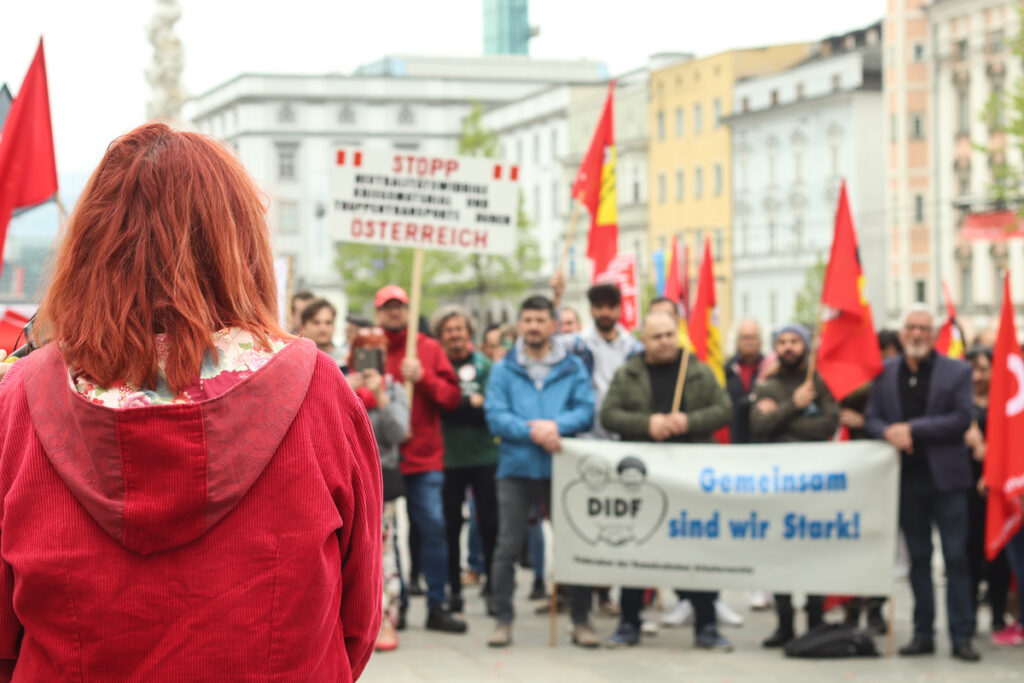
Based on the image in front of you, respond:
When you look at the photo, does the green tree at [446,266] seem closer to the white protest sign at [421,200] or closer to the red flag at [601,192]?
the red flag at [601,192]

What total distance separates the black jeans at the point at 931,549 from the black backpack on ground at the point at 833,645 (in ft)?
1.25

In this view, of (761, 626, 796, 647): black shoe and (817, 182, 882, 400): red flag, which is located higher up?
(817, 182, 882, 400): red flag

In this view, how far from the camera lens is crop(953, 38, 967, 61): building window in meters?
63.2

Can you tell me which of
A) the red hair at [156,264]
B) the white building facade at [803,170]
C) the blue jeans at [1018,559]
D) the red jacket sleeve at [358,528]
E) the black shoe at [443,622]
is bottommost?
the black shoe at [443,622]

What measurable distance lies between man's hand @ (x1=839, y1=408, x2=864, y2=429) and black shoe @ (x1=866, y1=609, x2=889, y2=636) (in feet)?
3.99

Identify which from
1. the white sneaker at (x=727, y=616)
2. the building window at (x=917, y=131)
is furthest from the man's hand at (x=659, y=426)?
the building window at (x=917, y=131)

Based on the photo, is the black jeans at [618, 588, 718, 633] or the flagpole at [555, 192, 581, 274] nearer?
the black jeans at [618, 588, 718, 633]

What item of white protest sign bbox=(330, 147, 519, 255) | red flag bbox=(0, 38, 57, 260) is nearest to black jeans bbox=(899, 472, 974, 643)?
white protest sign bbox=(330, 147, 519, 255)

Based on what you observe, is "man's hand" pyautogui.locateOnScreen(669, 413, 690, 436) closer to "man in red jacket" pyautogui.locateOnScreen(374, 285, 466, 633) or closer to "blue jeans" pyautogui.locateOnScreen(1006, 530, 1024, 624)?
"man in red jacket" pyautogui.locateOnScreen(374, 285, 466, 633)

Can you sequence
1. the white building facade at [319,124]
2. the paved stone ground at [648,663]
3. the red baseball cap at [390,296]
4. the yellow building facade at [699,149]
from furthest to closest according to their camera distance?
the white building facade at [319,124] < the yellow building facade at [699,149] < the red baseball cap at [390,296] < the paved stone ground at [648,663]

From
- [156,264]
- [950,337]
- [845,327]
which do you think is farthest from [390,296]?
[156,264]

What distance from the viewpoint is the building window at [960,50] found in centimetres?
6319

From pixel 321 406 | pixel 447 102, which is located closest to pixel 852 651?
pixel 321 406

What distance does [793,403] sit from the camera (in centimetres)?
952
